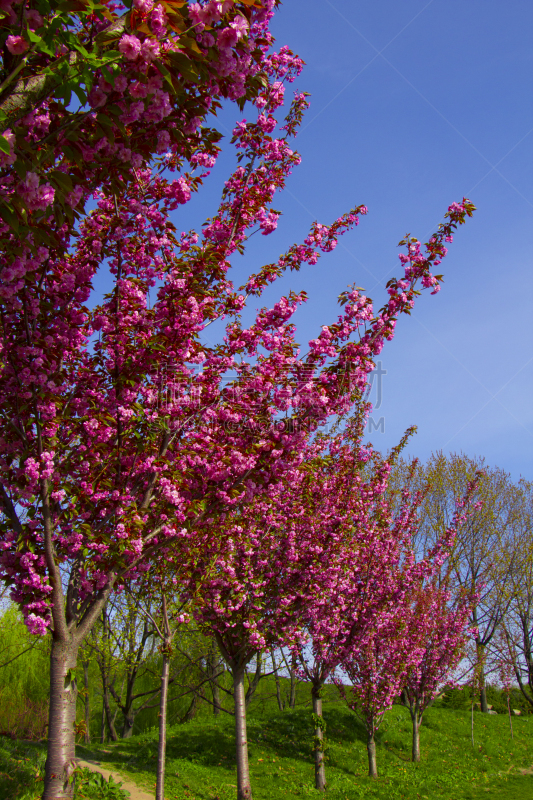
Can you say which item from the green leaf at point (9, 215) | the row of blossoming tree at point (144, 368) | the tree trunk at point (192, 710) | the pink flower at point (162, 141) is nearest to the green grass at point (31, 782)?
the row of blossoming tree at point (144, 368)

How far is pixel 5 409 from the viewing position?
4395 mm

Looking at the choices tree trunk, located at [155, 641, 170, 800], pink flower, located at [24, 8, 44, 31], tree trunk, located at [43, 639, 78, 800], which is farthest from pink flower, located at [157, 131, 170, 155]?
tree trunk, located at [155, 641, 170, 800]

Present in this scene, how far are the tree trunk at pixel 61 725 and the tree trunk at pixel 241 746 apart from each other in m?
6.65

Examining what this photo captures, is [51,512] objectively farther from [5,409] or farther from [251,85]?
[251,85]

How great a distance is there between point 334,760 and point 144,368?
46.8 feet

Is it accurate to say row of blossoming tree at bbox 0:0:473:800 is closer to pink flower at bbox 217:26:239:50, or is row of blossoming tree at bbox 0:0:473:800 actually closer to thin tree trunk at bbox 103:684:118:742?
pink flower at bbox 217:26:239:50

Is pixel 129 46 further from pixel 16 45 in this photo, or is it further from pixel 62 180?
pixel 62 180

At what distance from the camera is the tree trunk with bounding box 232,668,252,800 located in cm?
936

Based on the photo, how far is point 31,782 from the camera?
718 cm

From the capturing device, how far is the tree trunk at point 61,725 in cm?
406

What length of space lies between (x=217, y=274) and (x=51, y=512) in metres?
2.97

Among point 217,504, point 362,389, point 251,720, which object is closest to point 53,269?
Result: point 217,504

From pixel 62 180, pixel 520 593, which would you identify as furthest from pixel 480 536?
pixel 62 180

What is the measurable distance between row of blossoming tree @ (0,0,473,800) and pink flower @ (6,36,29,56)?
24.8 inches
